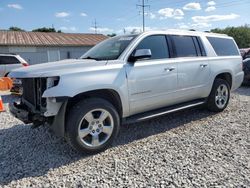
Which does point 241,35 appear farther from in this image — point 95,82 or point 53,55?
point 95,82

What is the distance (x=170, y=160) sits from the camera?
11.3ft

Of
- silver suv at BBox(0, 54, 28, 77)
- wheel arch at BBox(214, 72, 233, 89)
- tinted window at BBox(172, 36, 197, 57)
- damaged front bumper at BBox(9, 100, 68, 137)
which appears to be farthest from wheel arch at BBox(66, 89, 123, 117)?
silver suv at BBox(0, 54, 28, 77)

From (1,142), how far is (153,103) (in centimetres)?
276

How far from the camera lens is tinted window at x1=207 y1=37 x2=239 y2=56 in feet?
18.6

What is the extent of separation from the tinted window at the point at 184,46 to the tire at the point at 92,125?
1.91 metres

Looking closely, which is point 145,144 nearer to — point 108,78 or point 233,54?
point 108,78

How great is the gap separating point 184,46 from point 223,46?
1.54 m

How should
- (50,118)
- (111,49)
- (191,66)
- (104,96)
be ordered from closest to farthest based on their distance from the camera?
(50,118), (104,96), (111,49), (191,66)

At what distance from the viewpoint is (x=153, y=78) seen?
4238mm

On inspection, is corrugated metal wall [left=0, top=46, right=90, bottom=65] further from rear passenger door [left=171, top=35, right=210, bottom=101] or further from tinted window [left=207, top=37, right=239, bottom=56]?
rear passenger door [left=171, top=35, right=210, bottom=101]

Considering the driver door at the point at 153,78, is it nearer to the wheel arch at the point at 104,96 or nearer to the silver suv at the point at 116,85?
the silver suv at the point at 116,85

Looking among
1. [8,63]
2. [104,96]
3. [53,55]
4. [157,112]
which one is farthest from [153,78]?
[53,55]

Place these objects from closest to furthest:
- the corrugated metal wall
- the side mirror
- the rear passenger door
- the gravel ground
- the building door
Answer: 1. the gravel ground
2. the side mirror
3. the rear passenger door
4. the corrugated metal wall
5. the building door

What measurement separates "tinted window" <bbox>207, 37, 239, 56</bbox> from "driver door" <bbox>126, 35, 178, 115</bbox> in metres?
1.66
